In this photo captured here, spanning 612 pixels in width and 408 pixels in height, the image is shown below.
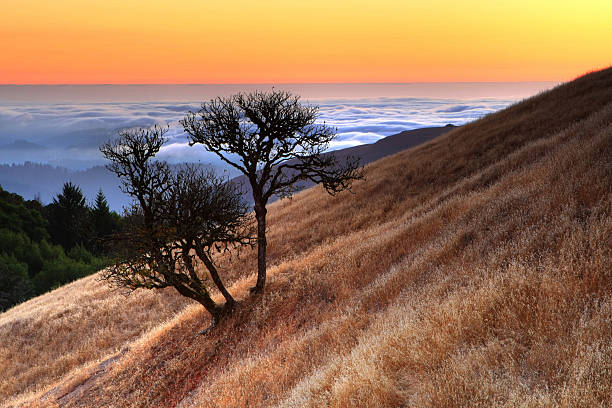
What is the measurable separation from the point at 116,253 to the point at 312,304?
737cm

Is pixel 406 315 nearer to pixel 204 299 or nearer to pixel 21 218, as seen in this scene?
pixel 204 299

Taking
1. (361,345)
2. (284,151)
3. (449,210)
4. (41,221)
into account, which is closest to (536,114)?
(449,210)

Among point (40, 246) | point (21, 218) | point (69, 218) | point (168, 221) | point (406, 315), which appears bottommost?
point (40, 246)

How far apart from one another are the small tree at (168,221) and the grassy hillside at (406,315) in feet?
8.09

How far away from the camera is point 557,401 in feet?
13.0

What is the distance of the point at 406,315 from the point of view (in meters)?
7.18

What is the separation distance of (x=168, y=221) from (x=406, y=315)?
9.15 metres

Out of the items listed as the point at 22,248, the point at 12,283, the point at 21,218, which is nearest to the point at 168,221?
the point at 12,283

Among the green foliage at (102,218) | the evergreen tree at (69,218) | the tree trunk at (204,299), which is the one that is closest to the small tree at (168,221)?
the tree trunk at (204,299)

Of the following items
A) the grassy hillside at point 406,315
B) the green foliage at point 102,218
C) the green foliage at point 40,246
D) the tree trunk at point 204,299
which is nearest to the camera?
the grassy hillside at point 406,315

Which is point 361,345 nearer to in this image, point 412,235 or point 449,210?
point 412,235

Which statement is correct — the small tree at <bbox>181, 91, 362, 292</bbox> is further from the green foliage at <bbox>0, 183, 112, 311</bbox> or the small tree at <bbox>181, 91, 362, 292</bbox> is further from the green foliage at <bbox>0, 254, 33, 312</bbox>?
the green foliage at <bbox>0, 254, 33, 312</bbox>

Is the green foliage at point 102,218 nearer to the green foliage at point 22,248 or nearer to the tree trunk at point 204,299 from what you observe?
the green foliage at point 22,248

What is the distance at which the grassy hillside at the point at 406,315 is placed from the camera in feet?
16.3
